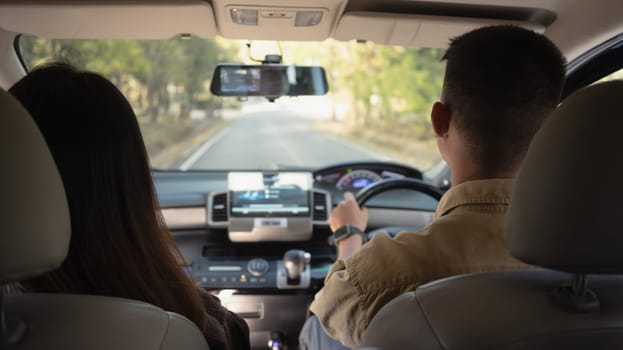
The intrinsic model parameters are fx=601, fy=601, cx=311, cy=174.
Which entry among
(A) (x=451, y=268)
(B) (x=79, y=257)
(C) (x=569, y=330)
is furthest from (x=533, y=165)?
(B) (x=79, y=257)

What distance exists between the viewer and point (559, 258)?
1335 mm

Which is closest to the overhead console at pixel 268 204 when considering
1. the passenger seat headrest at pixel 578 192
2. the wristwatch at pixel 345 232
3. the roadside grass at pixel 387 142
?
the wristwatch at pixel 345 232

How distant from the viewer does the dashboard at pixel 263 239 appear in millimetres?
3824

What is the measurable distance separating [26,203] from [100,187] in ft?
1.87

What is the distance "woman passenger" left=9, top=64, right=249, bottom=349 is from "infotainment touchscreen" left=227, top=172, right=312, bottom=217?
210 cm

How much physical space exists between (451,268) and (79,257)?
1.12m

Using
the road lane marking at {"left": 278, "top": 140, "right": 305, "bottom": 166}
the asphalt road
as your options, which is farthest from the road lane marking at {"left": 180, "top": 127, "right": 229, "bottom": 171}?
the road lane marking at {"left": 278, "top": 140, "right": 305, "bottom": 166}

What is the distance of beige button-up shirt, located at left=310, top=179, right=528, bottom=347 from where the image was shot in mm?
1912

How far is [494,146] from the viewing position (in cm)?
205

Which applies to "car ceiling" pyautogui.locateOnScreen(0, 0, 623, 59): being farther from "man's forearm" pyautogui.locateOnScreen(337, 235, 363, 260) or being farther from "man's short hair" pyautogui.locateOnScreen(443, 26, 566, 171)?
"man's forearm" pyautogui.locateOnScreen(337, 235, 363, 260)

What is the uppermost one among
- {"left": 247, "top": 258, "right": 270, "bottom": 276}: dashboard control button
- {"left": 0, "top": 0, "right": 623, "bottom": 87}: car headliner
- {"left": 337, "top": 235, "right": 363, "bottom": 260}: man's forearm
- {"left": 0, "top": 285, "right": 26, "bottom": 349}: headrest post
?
{"left": 0, "top": 0, "right": 623, "bottom": 87}: car headliner

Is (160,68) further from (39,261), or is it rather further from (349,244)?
(39,261)

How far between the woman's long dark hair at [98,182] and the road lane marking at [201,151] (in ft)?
22.5

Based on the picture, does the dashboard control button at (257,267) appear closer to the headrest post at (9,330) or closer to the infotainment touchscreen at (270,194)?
the infotainment touchscreen at (270,194)
